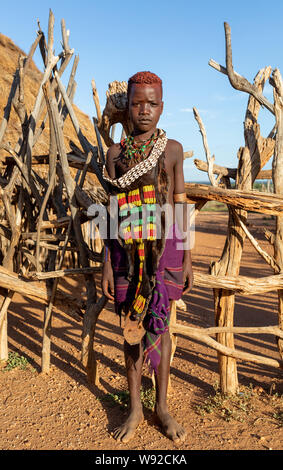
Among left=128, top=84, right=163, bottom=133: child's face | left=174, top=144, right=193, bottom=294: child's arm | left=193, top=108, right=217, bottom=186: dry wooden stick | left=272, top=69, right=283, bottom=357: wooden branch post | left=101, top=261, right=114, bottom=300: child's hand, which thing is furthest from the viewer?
left=193, top=108, right=217, bottom=186: dry wooden stick

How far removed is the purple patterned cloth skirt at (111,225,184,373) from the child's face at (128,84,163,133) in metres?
0.63

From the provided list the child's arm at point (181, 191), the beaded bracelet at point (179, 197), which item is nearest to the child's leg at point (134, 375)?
the child's arm at point (181, 191)

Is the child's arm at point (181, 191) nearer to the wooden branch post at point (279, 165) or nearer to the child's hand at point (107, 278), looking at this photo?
the child's hand at point (107, 278)

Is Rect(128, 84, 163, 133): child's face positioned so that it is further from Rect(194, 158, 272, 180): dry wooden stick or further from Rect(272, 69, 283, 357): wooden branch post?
Rect(272, 69, 283, 357): wooden branch post

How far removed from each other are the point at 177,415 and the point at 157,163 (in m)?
1.71

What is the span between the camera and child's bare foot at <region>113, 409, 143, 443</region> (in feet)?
7.30

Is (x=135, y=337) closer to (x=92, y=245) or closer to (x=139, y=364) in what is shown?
(x=139, y=364)

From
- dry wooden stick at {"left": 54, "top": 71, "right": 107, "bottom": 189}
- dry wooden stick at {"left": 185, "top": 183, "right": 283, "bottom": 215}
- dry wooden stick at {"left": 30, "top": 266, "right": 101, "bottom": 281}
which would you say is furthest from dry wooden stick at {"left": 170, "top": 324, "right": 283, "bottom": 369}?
dry wooden stick at {"left": 54, "top": 71, "right": 107, "bottom": 189}

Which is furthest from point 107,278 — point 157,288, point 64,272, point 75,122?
point 75,122

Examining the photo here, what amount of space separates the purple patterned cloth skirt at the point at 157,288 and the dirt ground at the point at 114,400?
1.65 ft

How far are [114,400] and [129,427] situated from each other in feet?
1.54

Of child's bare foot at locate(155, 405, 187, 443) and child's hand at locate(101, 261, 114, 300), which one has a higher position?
child's hand at locate(101, 261, 114, 300)

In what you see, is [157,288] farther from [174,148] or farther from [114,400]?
[114,400]

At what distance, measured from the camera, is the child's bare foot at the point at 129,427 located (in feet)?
7.30
